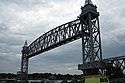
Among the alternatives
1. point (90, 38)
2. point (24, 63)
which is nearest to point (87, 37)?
point (90, 38)

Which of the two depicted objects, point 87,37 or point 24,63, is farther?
point 24,63

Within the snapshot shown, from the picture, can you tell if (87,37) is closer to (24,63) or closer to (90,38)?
(90,38)

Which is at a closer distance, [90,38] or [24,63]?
[90,38]

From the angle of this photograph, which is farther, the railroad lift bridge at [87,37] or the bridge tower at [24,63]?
the bridge tower at [24,63]

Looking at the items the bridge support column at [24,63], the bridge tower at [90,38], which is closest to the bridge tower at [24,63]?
the bridge support column at [24,63]

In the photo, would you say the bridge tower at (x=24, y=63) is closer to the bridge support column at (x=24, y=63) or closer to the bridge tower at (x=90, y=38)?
the bridge support column at (x=24, y=63)

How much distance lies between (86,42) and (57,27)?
16.0 m

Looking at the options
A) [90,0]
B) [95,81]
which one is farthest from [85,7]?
[95,81]

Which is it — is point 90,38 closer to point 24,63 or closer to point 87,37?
point 87,37

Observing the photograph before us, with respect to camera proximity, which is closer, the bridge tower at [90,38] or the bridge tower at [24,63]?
the bridge tower at [90,38]

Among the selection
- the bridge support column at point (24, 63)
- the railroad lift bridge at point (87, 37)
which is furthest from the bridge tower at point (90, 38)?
the bridge support column at point (24, 63)

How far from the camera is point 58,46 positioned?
6662 cm

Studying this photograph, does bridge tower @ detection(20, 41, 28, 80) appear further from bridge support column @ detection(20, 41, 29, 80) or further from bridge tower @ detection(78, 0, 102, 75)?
bridge tower @ detection(78, 0, 102, 75)

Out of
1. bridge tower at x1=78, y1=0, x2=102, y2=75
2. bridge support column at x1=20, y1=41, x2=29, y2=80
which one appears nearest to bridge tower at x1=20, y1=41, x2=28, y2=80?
bridge support column at x1=20, y1=41, x2=29, y2=80
